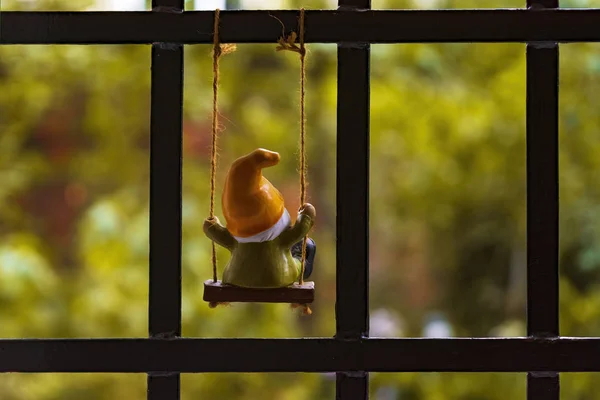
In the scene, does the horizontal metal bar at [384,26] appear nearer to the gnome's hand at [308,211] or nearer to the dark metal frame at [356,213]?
the dark metal frame at [356,213]

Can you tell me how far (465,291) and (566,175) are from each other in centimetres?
31

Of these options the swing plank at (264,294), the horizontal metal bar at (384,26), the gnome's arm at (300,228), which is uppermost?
the horizontal metal bar at (384,26)

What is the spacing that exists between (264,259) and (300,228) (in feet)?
0.13

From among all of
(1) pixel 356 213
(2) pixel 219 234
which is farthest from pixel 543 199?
(2) pixel 219 234

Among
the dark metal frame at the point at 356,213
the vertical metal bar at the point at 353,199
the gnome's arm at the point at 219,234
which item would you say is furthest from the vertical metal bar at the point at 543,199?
the gnome's arm at the point at 219,234

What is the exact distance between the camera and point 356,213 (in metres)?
0.63

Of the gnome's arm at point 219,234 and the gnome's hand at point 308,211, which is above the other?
the gnome's hand at point 308,211

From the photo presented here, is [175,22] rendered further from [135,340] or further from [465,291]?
[465,291]

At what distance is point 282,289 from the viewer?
617 millimetres

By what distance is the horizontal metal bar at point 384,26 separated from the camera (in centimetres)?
64

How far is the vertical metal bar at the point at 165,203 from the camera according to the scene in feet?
2.10

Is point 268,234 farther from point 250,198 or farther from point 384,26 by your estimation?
point 384,26

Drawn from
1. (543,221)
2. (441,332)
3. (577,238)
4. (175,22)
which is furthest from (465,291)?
(175,22)

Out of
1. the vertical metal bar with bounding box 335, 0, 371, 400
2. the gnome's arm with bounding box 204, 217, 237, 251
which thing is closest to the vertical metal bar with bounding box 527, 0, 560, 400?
the vertical metal bar with bounding box 335, 0, 371, 400
